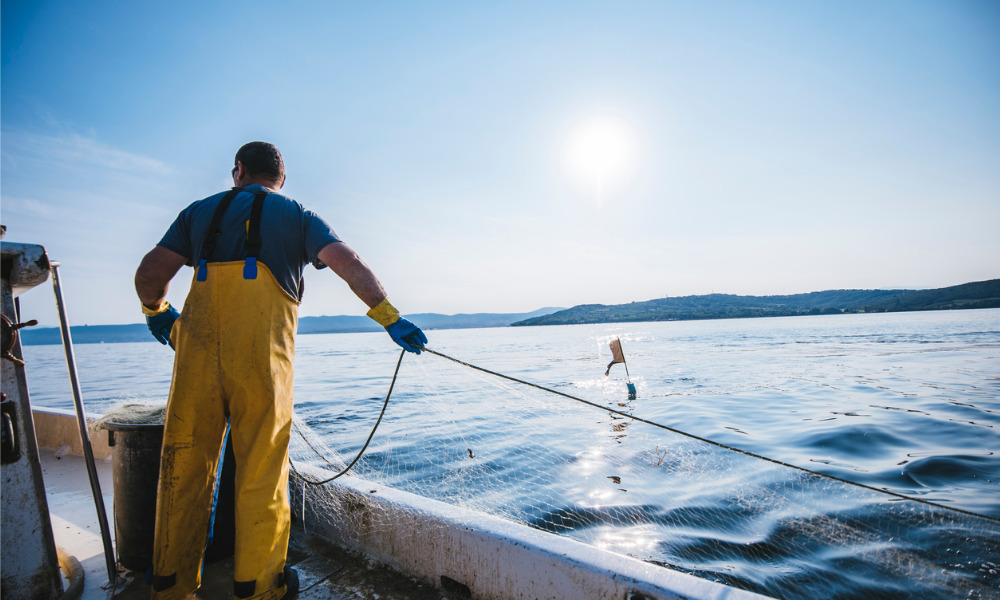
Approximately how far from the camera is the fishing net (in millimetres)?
3018

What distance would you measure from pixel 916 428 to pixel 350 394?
12.1 metres

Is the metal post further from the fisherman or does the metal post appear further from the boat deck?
the fisherman

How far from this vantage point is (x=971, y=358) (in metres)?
15.1

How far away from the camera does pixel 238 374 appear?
196 cm

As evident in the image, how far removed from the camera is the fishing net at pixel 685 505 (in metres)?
3.02

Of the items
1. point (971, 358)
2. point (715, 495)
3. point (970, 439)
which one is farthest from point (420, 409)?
point (971, 358)

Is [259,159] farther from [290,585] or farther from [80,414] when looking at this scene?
[290,585]

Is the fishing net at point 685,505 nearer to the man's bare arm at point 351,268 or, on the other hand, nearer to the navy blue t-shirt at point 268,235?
the man's bare arm at point 351,268

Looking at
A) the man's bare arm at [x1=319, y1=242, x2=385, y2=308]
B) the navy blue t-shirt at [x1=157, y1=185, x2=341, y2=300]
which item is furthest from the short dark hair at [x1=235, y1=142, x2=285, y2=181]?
the man's bare arm at [x1=319, y1=242, x2=385, y2=308]

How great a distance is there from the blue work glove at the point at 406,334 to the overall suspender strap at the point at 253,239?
2.33ft

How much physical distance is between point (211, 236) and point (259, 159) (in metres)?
0.57

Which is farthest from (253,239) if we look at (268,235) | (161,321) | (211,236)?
(161,321)

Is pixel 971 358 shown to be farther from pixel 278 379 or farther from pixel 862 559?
pixel 278 379

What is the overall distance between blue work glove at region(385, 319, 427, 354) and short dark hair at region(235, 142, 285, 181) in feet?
3.50
